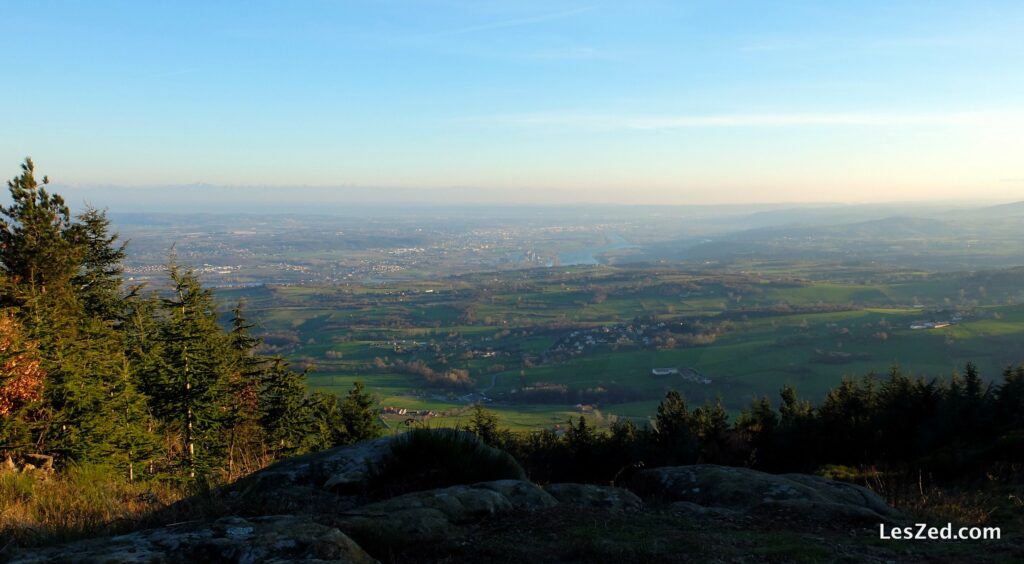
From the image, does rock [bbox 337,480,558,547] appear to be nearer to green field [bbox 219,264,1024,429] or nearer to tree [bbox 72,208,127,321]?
tree [bbox 72,208,127,321]

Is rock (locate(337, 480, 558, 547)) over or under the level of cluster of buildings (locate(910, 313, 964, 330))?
over

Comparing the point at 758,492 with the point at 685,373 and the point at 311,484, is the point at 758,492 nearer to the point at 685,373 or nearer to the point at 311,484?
the point at 311,484

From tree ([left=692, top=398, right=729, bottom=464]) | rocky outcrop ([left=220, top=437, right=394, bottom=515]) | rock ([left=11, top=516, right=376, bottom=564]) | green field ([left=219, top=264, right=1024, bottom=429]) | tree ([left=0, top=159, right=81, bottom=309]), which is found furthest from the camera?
green field ([left=219, top=264, right=1024, bottom=429])

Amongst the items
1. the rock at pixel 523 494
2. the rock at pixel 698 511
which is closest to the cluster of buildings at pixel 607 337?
the rock at pixel 698 511

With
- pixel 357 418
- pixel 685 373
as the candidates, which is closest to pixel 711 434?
pixel 357 418

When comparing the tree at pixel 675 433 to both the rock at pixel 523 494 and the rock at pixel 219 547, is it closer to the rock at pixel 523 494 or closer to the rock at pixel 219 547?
the rock at pixel 523 494

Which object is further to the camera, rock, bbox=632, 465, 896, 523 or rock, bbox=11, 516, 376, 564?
rock, bbox=632, 465, 896, 523

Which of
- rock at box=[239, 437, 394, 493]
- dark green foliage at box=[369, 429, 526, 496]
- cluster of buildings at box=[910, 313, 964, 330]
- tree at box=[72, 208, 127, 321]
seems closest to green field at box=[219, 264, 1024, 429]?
cluster of buildings at box=[910, 313, 964, 330]
